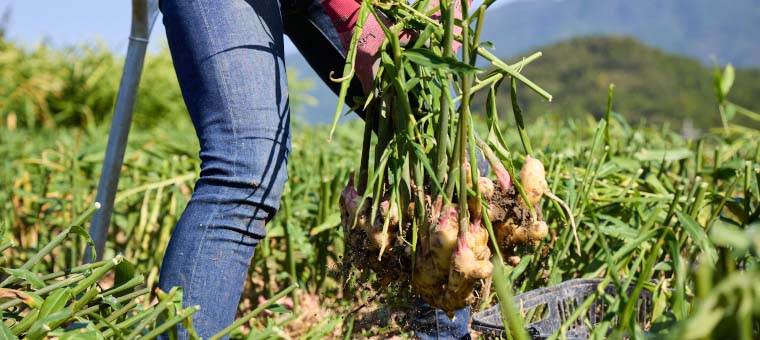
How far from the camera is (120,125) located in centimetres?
155

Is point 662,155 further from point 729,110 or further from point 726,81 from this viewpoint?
point 726,81

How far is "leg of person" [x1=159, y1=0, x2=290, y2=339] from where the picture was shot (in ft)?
3.54

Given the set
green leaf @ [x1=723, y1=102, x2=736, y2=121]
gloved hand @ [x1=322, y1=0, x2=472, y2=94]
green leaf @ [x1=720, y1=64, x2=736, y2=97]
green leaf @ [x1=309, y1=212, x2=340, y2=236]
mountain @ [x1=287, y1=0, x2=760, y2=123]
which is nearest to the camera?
gloved hand @ [x1=322, y1=0, x2=472, y2=94]

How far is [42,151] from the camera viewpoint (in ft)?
8.51

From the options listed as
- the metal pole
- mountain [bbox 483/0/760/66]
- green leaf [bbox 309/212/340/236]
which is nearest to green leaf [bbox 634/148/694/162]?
green leaf [bbox 309/212/340/236]

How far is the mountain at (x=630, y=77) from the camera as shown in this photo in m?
57.4

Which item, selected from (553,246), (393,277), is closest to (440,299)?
(393,277)

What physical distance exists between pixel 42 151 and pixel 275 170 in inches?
70.8

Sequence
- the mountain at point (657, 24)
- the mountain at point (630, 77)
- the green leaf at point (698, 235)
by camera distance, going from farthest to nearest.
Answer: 1. the mountain at point (657, 24)
2. the mountain at point (630, 77)
3. the green leaf at point (698, 235)

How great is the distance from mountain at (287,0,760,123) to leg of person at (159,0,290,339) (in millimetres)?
142362

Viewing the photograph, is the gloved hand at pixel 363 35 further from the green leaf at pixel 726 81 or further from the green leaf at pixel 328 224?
the green leaf at pixel 328 224

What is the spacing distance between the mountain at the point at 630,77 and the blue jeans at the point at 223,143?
56352mm

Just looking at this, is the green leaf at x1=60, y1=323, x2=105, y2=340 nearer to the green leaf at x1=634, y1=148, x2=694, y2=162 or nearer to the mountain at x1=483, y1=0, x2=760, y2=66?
the green leaf at x1=634, y1=148, x2=694, y2=162

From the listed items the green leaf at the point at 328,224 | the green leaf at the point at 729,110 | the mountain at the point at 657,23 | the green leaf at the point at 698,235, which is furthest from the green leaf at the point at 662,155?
the mountain at the point at 657,23
